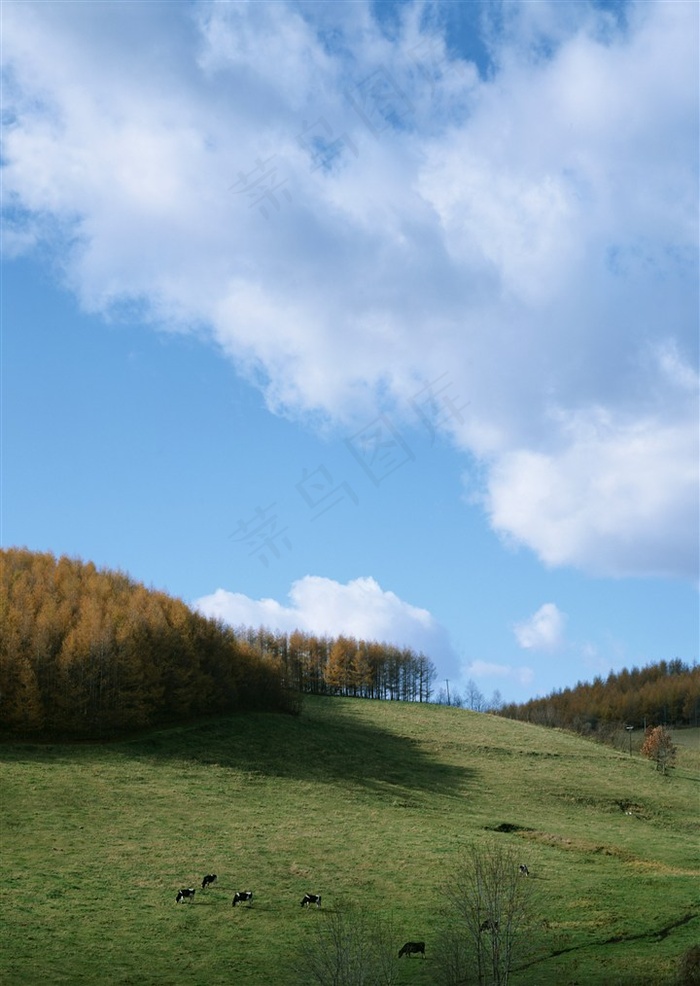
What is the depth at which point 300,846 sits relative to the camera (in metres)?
53.4

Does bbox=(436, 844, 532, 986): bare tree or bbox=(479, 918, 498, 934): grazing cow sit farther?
bbox=(436, 844, 532, 986): bare tree

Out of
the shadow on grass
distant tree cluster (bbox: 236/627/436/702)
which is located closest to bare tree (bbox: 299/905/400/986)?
the shadow on grass

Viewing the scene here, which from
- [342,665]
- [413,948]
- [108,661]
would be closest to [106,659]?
[108,661]

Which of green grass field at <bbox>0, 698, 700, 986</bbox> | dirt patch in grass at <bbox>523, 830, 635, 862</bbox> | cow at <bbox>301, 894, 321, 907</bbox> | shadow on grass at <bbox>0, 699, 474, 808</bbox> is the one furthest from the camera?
shadow on grass at <bbox>0, 699, 474, 808</bbox>

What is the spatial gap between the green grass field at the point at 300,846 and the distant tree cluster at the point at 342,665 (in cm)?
6914

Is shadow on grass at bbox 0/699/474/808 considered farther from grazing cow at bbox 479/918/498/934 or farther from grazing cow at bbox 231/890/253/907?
grazing cow at bbox 479/918/498/934

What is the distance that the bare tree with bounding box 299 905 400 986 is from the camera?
2822 centimetres

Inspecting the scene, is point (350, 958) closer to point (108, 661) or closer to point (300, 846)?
point (300, 846)

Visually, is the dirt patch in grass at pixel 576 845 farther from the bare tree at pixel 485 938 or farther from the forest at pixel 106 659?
the forest at pixel 106 659

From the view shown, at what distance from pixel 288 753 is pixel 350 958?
5458 cm

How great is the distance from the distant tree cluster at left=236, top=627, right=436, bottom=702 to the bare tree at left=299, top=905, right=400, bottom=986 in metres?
125

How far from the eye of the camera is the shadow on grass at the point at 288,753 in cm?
7369

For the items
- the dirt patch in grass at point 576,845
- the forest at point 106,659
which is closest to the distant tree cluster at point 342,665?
the forest at point 106,659

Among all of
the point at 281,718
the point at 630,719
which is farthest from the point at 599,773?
the point at 630,719
